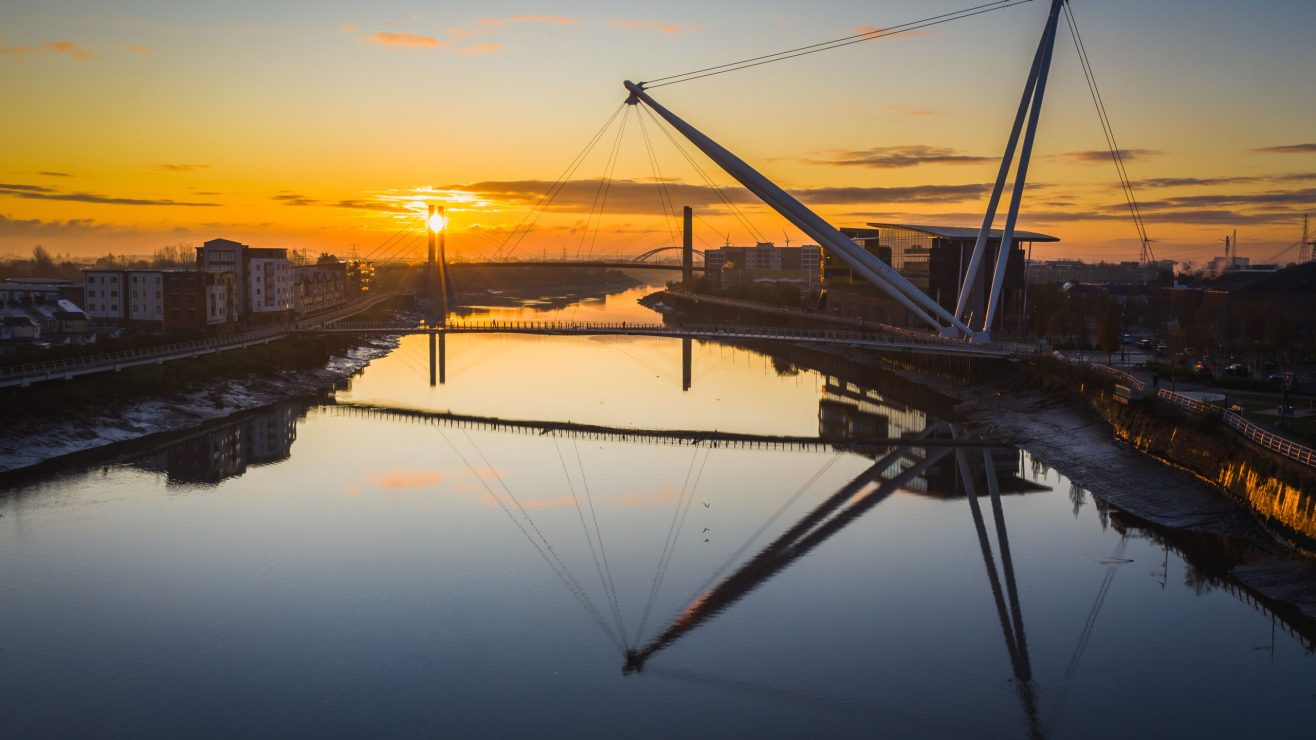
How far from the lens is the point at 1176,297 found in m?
49.5

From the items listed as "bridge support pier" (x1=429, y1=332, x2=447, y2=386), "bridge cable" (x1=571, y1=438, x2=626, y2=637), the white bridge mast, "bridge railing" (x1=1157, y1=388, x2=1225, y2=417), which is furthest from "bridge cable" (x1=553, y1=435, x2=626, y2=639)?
"bridge support pier" (x1=429, y1=332, x2=447, y2=386)

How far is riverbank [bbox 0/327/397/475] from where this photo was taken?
2122 centimetres

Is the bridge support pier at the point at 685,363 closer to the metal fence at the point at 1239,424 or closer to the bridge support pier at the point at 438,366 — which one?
the bridge support pier at the point at 438,366

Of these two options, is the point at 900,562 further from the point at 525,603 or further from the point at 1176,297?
the point at 1176,297

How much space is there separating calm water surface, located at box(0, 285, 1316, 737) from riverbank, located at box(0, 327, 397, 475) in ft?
5.78

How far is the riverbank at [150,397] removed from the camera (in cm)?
2122

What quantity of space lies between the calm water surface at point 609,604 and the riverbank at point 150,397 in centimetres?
176

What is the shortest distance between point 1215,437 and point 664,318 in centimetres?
5238

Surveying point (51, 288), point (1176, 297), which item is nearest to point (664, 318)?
point (1176, 297)

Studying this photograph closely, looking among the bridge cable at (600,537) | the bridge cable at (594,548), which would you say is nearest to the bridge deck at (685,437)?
the bridge cable at (600,537)

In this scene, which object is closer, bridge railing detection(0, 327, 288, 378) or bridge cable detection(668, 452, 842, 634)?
bridge cable detection(668, 452, 842, 634)

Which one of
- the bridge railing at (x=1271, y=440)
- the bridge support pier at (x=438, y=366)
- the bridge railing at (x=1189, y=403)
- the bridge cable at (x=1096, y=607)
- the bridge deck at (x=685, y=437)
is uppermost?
the bridge railing at (x=1189, y=403)

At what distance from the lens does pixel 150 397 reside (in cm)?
2572

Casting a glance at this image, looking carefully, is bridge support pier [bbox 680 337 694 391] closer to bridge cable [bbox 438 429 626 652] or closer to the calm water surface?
the calm water surface
